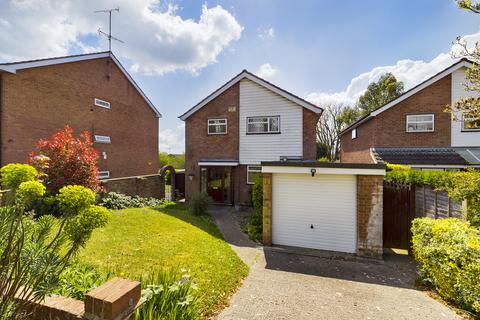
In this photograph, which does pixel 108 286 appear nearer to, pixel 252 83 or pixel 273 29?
pixel 273 29

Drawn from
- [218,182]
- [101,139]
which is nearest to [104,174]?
[101,139]

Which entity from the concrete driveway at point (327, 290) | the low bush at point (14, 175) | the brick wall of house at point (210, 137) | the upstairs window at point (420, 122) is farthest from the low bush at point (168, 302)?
the upstairs window at point (420, 122)

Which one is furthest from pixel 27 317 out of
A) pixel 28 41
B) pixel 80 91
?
pixel 80 91

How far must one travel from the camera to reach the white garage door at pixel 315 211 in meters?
7.45

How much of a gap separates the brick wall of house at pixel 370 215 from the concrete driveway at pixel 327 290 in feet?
1.49

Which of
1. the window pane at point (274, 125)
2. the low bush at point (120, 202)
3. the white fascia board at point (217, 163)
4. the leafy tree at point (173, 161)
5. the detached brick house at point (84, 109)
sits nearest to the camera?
the low bush at point (120, 202)

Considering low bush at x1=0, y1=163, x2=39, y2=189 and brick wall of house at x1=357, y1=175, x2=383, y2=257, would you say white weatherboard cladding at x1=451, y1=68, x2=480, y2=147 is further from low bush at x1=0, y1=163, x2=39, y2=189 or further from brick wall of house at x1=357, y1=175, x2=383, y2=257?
low bush at x1=0, y1=163, x2=39, y2=189

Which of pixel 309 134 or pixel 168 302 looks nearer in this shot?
pixel 168 302

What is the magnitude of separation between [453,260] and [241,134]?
11293mm

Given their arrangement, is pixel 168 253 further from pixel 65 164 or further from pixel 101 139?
pixel 101 139

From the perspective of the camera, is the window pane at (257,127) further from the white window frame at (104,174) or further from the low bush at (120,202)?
the white window frame at (104,174)

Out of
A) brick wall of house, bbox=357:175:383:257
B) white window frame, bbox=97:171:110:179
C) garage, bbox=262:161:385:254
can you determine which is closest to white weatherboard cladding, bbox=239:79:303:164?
garage, bbox=262:161:385:254

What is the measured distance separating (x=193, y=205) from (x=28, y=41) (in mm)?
10916

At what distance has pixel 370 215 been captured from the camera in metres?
7.12
